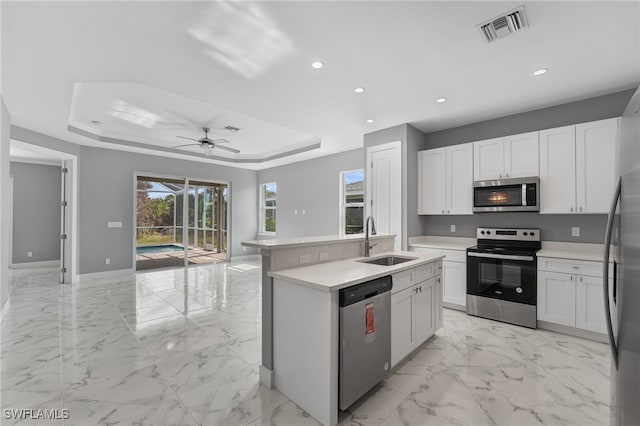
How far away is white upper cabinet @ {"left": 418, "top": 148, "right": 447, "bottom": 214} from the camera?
14.3 feet

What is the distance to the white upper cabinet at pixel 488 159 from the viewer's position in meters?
3.84

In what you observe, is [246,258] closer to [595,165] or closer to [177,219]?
[177,219]

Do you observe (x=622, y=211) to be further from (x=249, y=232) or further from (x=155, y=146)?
(x=249, y=232)

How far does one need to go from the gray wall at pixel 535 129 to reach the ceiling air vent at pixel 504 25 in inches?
84.1

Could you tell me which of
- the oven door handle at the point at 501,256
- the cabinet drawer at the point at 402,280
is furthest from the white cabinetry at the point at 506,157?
the cabinet drawer at the point at 402,280

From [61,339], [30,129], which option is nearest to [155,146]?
[30,129]

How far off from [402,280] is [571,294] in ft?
7.34

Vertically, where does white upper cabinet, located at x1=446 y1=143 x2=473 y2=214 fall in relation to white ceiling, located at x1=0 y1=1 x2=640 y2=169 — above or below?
below

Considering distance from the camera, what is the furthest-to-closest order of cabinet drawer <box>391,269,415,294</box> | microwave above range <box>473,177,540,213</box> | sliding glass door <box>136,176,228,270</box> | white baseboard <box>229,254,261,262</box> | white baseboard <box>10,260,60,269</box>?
white baseboard <box>229,254,261,262</box> → sliding glass door <box>136,176,228,270</box> → white baseboard <box>10,260,60,269</box> → microwave above range <box>473,177,540,213</box> → cabinet drawer <box>391,269,415,294</box>

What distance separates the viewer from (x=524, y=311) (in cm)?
337

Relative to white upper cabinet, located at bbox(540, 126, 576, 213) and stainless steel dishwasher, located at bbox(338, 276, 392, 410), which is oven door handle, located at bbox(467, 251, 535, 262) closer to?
white upper cabinet, located at bbox(540, 126, 576, 213)

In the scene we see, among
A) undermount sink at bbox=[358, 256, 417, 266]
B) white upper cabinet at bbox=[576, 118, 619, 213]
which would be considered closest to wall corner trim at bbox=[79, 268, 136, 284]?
undermount sink at bbox=[358, 256, 417, 266]

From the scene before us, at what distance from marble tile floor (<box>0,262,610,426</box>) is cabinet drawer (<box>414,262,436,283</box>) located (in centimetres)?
73

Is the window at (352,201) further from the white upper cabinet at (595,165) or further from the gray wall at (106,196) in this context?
the gray wall at (106,196)
